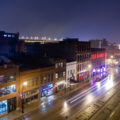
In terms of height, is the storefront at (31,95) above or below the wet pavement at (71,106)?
above

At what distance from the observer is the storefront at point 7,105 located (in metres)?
24.0

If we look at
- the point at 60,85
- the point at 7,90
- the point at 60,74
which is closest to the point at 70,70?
the point at 60,74

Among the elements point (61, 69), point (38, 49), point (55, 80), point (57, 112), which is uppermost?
point (38, 49)

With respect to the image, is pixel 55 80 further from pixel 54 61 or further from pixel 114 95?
pixel 114 95

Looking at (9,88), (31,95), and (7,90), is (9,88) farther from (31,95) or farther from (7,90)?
(31,95)

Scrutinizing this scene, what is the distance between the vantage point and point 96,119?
21641mm

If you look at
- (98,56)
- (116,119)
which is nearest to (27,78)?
(116,119)

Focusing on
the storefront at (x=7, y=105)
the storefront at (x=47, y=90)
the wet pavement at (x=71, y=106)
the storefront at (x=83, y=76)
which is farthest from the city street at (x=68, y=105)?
the storefront at (x=83, y=76)

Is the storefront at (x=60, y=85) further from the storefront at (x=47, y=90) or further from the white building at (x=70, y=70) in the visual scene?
the storefront at (x=47, y=90)

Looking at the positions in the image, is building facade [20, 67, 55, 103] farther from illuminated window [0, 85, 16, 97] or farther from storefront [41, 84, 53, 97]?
illuminated window [0, 85, 16, 97]

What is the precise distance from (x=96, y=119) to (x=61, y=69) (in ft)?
60.7

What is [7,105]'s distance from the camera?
24.8 metres

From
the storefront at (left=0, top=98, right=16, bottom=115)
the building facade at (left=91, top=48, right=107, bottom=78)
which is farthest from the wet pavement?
the building facade at (left=91, top=48, right=107, bottom=78)

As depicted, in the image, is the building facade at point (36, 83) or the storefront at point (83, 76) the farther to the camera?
the storefront at point (83, 76)
